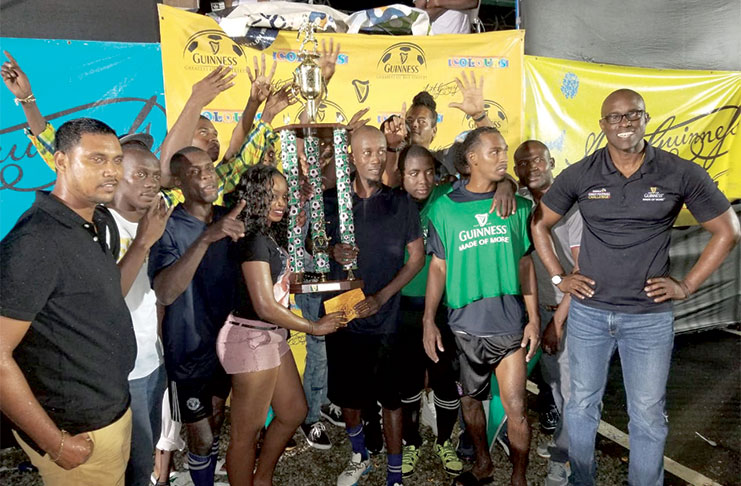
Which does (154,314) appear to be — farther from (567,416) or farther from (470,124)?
(470,124)

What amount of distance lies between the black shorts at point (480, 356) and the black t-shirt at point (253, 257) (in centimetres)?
126

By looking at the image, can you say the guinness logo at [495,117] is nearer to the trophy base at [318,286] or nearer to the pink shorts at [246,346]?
the trophy base at [318,286]

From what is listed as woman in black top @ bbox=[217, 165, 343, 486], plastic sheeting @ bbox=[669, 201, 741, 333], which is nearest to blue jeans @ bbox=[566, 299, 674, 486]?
woman in black top @ bbox=[217, 165, 343, 486]

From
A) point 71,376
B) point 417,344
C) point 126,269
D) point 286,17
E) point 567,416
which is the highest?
point 286,17

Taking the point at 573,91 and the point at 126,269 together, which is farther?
the point at 573,91

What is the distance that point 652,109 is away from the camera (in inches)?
224

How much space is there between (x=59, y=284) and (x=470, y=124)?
14.6ft

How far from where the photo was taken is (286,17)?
4754 millimetres

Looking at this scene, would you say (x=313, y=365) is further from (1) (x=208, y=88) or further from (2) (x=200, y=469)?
(1) (x=208, y=88)

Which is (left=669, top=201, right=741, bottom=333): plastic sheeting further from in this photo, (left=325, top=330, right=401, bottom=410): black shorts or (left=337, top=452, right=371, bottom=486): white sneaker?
(left=337, top=452, right=371, bottom=486): white sneaker

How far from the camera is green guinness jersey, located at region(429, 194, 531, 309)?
317 cm

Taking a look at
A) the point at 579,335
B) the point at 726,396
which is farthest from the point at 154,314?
the point at 726,396

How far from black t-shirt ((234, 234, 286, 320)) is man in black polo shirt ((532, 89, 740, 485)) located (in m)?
1.81
